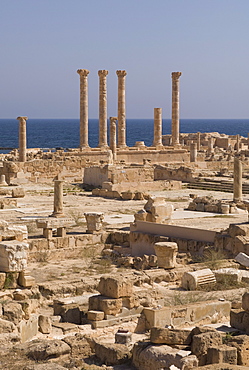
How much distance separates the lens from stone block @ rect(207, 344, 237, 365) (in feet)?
26.7

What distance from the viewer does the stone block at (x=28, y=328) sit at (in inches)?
398

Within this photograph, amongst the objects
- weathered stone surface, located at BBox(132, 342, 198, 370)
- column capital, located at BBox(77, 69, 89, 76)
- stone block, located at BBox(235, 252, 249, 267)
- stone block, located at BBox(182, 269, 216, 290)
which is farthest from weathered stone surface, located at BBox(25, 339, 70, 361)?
column capital, located at BBox(77, 69, 89, 76)

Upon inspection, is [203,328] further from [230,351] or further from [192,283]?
[192,283]

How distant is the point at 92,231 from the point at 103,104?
1058 inches

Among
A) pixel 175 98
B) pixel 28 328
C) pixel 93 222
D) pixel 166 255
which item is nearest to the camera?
pixel 28 328

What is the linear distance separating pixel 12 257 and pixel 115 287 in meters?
3.16

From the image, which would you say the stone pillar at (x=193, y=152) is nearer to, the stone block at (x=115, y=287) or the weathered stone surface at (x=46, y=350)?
the stone block at (x=115, y=287)

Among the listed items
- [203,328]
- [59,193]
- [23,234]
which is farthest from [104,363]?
[59,193]

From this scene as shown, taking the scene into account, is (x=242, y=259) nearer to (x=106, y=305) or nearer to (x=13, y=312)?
(x=106, y=305)

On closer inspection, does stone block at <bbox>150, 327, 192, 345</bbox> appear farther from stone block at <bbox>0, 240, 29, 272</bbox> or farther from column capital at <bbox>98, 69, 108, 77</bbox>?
column capital at <bbox>98, 69, 108, 77</bbox>

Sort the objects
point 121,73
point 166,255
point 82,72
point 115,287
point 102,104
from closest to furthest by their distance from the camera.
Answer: point 115,287, point 166,255, point 82,72, point 102,104, point 121,73

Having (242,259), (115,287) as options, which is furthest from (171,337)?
(242,259)

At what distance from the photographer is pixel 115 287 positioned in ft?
37.6

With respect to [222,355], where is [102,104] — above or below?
above
